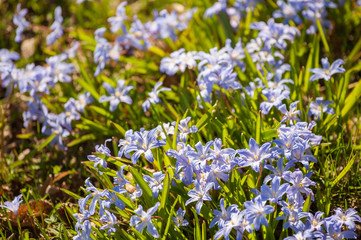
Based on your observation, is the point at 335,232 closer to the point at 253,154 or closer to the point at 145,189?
the point at 253,154

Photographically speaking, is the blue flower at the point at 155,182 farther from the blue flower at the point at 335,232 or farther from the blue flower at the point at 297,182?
the blue flower at the point at 335,232

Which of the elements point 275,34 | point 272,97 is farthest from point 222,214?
point 275,34

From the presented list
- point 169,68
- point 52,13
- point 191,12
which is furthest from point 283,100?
point 52,13

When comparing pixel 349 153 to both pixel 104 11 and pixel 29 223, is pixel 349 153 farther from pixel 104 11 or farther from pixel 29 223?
pixel 104 11

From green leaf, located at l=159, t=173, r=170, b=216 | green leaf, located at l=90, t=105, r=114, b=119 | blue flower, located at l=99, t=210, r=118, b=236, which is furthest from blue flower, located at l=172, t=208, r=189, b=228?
green leaf, located at l=90, t=105, r=114, b=119

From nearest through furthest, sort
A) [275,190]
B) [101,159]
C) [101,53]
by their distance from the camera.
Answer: [275,190], [101,159], [101,53]
